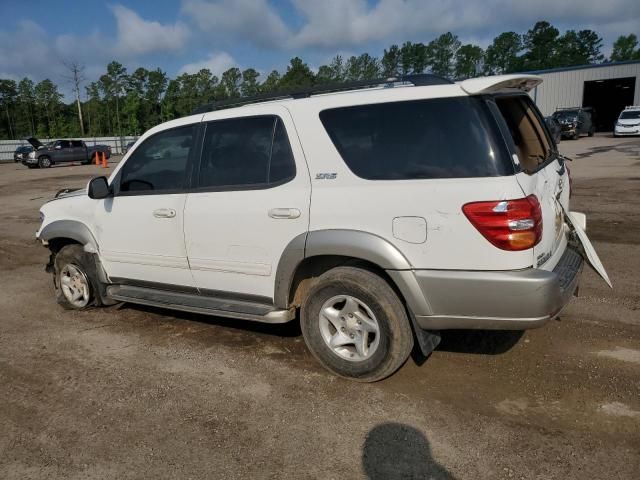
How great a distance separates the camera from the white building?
4241 centimetres

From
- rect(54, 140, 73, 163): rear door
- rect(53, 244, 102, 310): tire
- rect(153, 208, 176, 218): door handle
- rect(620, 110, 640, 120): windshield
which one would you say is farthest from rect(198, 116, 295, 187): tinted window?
rect(620, 110, 640, 120): windshield

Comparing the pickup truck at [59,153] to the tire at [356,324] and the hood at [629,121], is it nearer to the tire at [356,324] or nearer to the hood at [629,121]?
the tire at [356,324]

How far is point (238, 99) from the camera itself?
14.0ft

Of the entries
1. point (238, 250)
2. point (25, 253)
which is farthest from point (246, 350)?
point (25, 253)

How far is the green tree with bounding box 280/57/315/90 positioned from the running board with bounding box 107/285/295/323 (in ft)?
305

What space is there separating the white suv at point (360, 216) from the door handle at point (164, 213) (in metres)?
0.02

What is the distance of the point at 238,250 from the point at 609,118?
5285 centimetres

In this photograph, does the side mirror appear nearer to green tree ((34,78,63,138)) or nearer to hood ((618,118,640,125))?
hood ((618,118,640,125))

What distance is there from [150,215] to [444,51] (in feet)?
419

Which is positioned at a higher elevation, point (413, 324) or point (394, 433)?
point (413, 324)

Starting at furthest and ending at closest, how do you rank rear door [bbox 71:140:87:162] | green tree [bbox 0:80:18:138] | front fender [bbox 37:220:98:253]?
green tree [bbox 0:80:18:138]
rear door [bbox 71:140:87:162]
front fender [bbox 37:220:98:253]

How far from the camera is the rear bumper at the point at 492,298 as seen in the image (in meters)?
3.03

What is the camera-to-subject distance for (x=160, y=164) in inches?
178

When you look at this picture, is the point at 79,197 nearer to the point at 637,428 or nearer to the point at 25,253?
the point at 25,253
